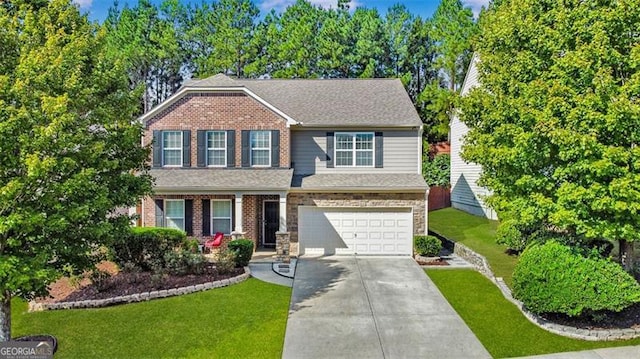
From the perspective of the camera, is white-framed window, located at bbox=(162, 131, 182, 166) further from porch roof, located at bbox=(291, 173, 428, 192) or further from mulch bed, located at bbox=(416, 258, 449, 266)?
mulch bed, located at bbox=(416, 258, 449, 266)

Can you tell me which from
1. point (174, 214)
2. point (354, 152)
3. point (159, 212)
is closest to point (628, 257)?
point (354, 152)

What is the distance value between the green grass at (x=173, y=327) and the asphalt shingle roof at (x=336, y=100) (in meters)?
9.94

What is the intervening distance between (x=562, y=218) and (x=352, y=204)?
32.2ft

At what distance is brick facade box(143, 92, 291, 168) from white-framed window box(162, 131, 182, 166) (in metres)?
0.31

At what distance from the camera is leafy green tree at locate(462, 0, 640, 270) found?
10250 millimetres

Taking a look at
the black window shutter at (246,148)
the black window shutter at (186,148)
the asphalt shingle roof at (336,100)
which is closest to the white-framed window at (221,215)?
the black window shutter at (246,148)

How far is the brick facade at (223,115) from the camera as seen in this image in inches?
774

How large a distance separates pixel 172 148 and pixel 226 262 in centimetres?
708

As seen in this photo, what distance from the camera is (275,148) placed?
776 inches

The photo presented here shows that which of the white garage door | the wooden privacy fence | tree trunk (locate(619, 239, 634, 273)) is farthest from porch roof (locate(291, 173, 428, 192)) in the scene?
the wooden privacy fence

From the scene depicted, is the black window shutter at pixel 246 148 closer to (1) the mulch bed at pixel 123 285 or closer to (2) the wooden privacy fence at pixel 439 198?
(1) the mulch bed at pixel 123 285

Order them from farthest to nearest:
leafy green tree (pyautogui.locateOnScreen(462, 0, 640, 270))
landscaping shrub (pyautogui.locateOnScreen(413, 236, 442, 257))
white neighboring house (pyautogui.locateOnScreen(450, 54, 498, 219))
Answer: white neighboring house (pyautogui.locateOnScreen(450, 54, 498, 219)), landscaping shrub (pyautogui.locateOnScreen(413, 236, 442, 257)), leafy green tree (pyautogui.locateOnScreen(462, 0, 640, 270))

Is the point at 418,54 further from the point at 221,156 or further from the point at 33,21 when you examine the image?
the point at 33,21

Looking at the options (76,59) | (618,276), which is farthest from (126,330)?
(618,276)
